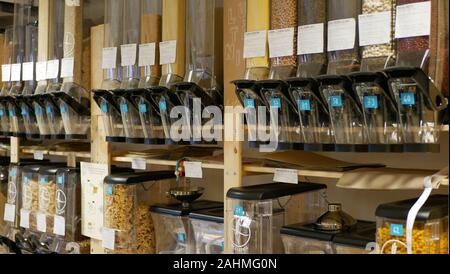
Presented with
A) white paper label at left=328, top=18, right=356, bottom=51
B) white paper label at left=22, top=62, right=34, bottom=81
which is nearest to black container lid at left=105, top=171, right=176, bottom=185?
white paper label at left=22, top=62, right=34, bottom=81

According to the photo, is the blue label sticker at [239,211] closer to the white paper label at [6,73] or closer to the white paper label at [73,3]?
the white paper label at [73,3]

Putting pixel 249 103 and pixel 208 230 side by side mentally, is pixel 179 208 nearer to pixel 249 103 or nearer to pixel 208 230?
pixel 208 230

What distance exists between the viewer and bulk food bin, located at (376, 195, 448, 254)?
1.38 metres

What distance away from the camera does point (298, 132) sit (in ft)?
5.50

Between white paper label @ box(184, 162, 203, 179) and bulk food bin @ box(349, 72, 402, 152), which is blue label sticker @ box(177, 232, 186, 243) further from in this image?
bulk food bin @ box(349, 72, 402, 152)

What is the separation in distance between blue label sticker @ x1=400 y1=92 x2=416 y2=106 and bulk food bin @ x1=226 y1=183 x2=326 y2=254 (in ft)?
1.94

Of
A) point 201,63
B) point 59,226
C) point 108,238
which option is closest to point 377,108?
point 201,63

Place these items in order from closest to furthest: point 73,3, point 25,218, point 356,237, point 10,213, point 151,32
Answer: point 356,237, point 151,32, point 73,3, point 25,218, point 10,213

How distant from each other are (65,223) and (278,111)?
149 cm

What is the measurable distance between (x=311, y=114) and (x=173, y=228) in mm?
919

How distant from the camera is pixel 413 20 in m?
1.40
